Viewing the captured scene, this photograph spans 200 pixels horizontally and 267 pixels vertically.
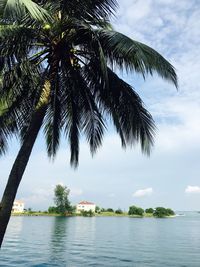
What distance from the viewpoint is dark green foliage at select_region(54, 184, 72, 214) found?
441 feet

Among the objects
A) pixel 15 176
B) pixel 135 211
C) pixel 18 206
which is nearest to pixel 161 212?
pixel 135 211

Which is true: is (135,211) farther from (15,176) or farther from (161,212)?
(15,176)

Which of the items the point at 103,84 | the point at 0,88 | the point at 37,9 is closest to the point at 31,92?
the point at 0,88

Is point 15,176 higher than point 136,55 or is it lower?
lower

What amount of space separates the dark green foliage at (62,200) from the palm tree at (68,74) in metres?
125

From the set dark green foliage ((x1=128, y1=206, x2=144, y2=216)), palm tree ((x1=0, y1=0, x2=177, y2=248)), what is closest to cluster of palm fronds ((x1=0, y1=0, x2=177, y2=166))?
palm tree ((x1=0, y1=0, x2=177, y2=248))

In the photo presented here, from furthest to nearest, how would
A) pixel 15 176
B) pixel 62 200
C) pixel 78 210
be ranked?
pixel 78 210, pixel 62 200, pixel 15 176

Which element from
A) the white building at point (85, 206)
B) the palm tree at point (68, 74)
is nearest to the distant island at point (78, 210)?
the white building at point (85, 206)

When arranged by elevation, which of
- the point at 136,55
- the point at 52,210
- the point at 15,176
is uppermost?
the point at 52,210

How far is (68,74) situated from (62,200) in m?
133

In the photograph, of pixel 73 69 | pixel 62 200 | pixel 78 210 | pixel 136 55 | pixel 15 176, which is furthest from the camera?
pixel 78 210

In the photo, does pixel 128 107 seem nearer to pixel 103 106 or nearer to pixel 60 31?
pixel 103 106

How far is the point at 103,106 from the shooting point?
35.7 feet

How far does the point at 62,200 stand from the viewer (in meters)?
139
